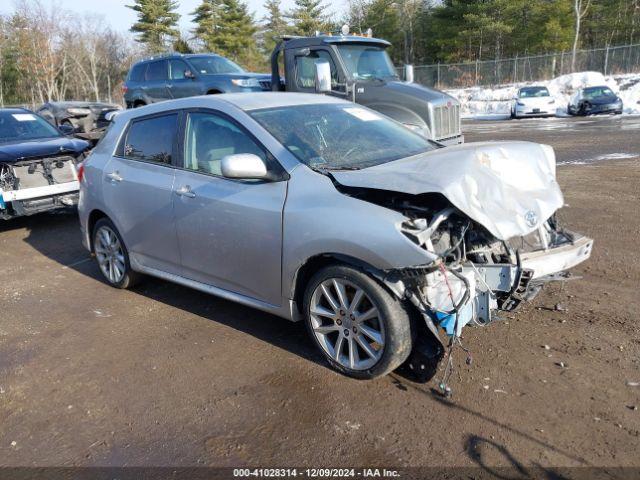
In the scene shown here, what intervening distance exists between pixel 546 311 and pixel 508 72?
1560 inches

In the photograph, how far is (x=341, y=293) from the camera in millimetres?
3502

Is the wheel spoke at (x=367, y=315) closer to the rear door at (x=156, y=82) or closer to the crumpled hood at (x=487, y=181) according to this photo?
the crumpled hood at (x=487, y=181)

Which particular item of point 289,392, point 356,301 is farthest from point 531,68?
point 289,392

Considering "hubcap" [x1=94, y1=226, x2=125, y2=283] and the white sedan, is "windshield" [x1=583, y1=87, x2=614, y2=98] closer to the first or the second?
the white sedan

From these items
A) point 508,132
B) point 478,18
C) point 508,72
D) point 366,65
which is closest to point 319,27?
point 478,18

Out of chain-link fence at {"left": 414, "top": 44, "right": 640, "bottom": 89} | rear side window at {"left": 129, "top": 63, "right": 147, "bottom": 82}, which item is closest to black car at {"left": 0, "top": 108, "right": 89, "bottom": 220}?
rear side window at {"left": 129, "top": 63, "right": 147, "bottom": 82}

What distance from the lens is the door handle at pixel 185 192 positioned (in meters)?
4.32

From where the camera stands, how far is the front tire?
5.34 meters

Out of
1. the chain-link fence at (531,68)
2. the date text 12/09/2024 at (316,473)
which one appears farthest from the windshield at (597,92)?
the date text 12/09/2024 at (316,473)

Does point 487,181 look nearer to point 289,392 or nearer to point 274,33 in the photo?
point 289,392

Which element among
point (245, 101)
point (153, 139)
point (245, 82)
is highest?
point (245, 82)

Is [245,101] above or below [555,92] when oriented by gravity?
below

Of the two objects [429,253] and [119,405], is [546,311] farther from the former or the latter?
[119,405]

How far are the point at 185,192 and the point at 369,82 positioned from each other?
5940mm
